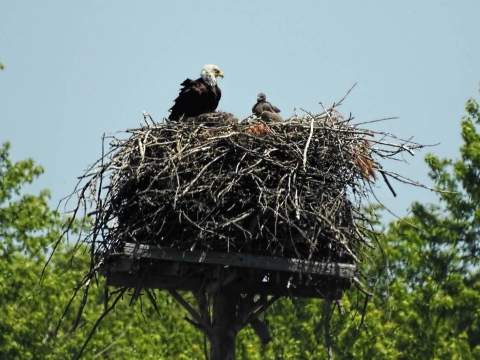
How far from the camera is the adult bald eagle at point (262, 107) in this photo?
56.5 feet

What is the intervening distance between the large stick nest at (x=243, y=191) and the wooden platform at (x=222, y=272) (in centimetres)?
15

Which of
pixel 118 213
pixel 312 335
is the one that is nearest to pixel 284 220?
pixel 118 213

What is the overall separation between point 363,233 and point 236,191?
141 cm

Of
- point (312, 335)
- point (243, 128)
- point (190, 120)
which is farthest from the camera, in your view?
point (312, 335)

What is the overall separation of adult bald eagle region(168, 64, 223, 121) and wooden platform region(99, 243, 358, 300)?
2.58m

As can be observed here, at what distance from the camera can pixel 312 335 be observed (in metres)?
33.1

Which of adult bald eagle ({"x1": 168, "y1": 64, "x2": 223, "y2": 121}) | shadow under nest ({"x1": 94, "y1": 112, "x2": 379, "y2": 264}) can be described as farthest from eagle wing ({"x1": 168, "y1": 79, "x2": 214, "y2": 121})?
shadow under nest ({"x1": 94, "y1": 112, "x2": 379, "y2": 264})

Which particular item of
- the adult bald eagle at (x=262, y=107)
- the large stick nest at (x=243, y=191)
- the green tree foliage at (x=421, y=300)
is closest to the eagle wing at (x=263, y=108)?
the adult bald eagle at (x=262, y=107)

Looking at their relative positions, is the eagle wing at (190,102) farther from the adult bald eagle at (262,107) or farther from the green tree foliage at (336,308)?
the green tree foliage at (336,308)

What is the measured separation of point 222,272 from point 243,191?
32.2 inches

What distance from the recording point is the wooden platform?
1451 centimetres

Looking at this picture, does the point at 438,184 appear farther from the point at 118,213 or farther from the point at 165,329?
the point at 118,213

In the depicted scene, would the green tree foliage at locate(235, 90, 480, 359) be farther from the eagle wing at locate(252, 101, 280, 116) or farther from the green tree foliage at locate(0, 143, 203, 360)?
the eagle wing at locate(252, 101, 280, 116)

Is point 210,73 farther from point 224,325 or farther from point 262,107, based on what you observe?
point 224,325
